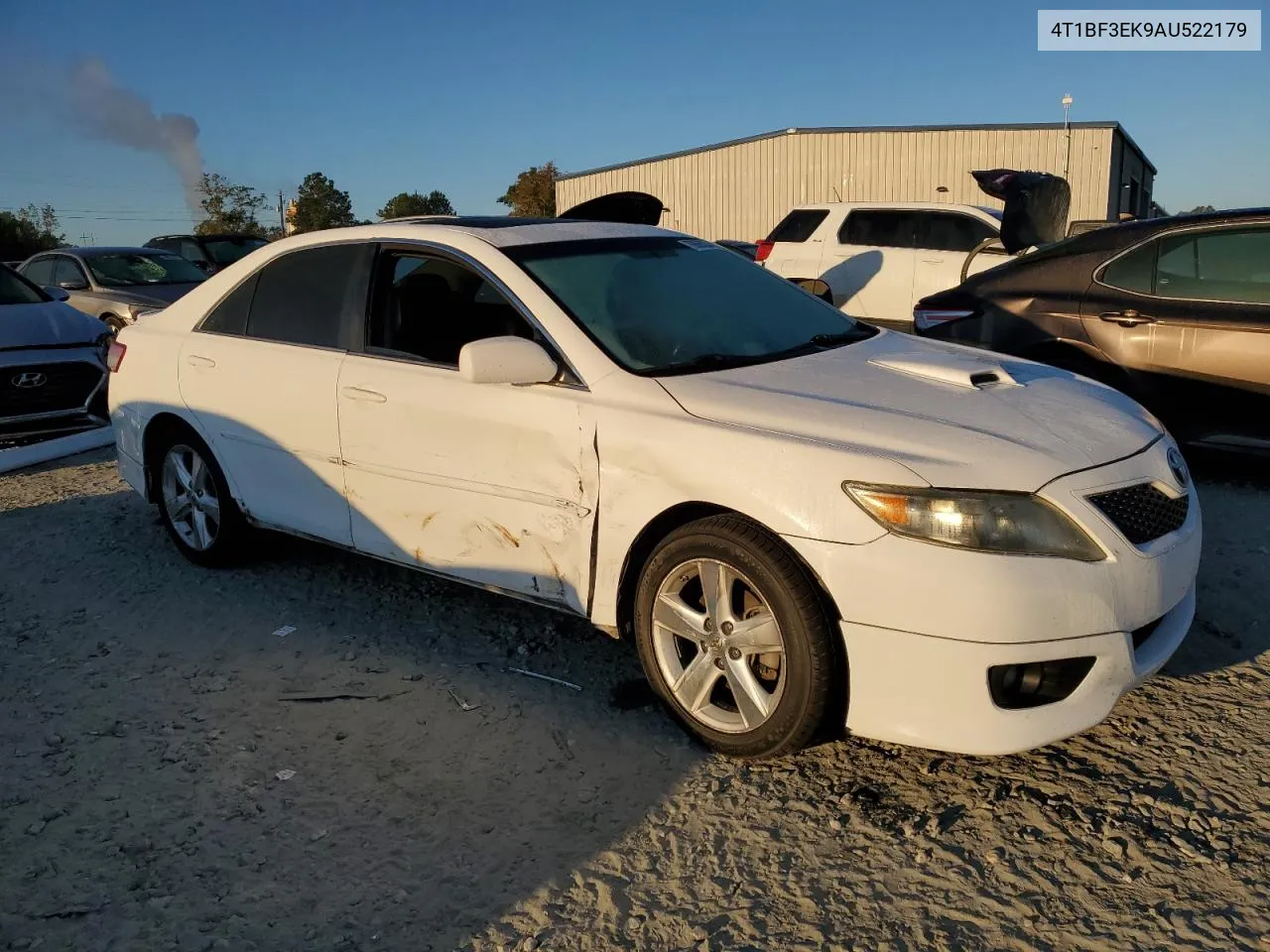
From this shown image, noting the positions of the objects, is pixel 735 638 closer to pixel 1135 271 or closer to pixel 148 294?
pixel 1135 271

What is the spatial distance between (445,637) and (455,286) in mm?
1383

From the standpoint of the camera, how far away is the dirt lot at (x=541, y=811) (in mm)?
2541

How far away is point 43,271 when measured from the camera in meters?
14.5

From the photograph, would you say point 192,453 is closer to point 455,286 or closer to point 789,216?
point 455,286

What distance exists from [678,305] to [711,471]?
3.55 feet

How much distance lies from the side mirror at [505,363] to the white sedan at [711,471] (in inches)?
0.4

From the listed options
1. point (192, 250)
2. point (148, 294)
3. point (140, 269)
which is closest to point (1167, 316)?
point (148, 294)

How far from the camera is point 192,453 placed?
511cm

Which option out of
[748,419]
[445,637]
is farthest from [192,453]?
[748,419]

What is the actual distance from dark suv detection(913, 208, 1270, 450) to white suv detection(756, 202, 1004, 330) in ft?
14.9

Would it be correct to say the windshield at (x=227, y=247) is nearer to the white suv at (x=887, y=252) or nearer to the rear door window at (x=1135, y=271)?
the white suv at (x=887, y=252)

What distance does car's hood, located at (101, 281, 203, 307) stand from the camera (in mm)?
13188

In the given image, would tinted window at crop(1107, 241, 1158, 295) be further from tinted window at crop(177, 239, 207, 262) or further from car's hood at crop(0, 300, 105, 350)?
tinted window at crop(177, 239, 207, 262)

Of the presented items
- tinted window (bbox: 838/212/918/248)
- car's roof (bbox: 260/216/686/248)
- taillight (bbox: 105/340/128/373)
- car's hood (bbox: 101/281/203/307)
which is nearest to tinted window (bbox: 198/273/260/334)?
car's roof (bbox: 260/216/686/248)
